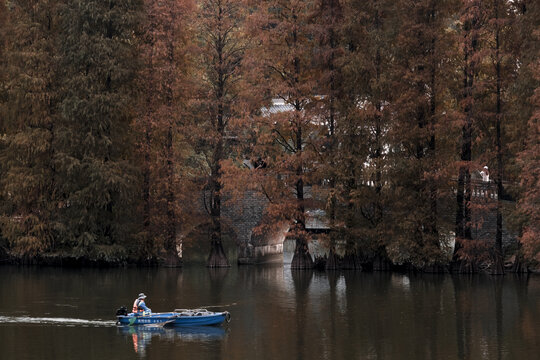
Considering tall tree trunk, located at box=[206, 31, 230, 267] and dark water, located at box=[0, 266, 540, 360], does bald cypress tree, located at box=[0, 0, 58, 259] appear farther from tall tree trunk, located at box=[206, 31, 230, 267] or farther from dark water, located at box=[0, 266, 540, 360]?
tall tree trunk, located at box=[206, 31, 230, 267]

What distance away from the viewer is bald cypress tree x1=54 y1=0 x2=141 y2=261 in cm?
6141

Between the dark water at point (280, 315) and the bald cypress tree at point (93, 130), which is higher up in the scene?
the bald cypress tree at point (93, 130)

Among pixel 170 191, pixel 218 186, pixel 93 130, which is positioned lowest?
pixel 170 191

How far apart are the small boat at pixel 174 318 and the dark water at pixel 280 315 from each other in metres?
0.33

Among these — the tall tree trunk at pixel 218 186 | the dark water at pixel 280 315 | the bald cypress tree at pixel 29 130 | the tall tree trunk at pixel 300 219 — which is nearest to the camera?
the dark water at pixel 280 315

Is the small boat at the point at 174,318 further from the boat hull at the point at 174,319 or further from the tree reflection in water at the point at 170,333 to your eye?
the tree reflection in water at the point at 170,333

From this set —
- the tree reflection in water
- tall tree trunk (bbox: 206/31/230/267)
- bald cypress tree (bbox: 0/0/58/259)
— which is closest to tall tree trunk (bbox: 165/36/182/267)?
tall tree trunk (bbox: 206/31/230/267)

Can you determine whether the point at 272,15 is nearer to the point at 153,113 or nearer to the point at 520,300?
the point at 153,113

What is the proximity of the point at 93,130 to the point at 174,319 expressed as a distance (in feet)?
85.0

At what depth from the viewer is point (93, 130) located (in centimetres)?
6244

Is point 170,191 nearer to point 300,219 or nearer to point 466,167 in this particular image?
point 300,219

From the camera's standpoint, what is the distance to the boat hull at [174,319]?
127ft

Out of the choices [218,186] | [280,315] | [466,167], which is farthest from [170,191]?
[280,315]

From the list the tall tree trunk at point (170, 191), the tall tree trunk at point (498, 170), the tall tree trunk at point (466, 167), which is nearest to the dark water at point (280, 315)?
the tall tree trunk at point (498, 170)
